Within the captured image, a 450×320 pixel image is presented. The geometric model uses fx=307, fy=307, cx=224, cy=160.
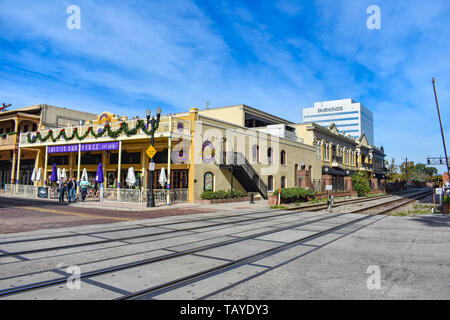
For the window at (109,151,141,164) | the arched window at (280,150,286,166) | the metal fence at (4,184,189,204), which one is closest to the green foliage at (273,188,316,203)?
the metal fence at (4,184,189,204)

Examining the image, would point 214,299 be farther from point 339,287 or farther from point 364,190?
point 364,190

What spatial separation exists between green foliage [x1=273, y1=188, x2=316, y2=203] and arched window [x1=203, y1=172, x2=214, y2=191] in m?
5.05

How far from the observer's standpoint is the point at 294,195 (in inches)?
950

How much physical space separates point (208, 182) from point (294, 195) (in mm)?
6823

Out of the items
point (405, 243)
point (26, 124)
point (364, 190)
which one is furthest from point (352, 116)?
point (405, 243)

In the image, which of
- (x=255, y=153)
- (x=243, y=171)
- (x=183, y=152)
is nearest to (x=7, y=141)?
(x=183, y=152)

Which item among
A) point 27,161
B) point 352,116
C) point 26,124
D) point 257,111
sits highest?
point 352,116

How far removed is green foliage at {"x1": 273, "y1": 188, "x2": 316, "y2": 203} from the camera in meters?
23.1

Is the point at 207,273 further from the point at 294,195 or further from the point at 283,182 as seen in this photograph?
the point at 283,182

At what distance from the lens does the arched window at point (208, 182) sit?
2370cm
